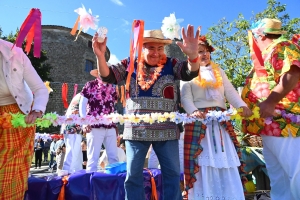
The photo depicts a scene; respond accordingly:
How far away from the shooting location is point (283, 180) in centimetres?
282

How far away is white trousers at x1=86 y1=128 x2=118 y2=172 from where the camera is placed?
14.4ft

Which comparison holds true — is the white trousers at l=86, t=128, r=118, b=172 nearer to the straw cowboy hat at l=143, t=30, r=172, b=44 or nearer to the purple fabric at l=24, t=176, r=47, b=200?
the purple fabric at l=24, t=176, r=47, b=200

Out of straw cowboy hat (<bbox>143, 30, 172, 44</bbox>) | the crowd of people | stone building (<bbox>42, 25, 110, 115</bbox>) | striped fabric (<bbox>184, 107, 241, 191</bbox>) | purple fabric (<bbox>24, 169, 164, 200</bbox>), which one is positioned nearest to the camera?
the crowd of people

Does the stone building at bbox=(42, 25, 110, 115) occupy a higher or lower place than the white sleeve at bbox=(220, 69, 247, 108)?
higher

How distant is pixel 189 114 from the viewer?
9.29ft

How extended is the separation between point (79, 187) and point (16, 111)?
1322 mm

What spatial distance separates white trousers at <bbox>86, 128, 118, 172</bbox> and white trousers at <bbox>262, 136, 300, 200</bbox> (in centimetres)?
259

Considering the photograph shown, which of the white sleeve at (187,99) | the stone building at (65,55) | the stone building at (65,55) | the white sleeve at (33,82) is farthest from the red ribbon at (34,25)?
the stone building at (65,55)

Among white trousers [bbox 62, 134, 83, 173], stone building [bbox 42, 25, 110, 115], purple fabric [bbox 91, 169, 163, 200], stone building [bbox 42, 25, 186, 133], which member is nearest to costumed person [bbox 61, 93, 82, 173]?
white trousers [bbox 62, 134, 83, 173]

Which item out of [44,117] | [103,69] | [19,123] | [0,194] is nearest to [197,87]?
[103,69]

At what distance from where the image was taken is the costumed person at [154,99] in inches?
98.3

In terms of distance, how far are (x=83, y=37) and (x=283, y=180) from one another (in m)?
28.6

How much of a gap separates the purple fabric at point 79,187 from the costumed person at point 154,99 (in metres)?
1.01

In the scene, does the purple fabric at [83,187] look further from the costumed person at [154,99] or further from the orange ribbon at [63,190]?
the costumed person at [154,99]
